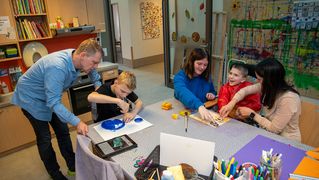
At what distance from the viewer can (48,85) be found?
1620 millimetres

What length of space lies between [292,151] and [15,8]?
3087mm

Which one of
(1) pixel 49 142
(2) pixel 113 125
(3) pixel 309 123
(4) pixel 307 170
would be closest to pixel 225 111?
(3) pixel 309 123

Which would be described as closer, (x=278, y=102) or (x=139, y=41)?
(x=278, y=102)

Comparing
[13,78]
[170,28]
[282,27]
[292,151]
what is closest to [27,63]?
[13,78]

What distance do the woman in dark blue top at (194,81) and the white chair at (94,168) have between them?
2.82 feet

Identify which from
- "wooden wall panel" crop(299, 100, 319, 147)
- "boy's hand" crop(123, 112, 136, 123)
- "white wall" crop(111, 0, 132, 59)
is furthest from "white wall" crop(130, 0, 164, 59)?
"wooden wall panel" crop(299, 100, 319, 147)

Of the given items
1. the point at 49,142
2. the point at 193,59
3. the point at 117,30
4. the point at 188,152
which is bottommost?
the point at 49,142

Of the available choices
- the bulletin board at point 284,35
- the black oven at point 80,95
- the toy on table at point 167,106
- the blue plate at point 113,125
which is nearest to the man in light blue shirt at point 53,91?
the blue plate at point 113,125

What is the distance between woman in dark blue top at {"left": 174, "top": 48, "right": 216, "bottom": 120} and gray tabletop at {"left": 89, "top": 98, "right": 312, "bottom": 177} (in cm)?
18

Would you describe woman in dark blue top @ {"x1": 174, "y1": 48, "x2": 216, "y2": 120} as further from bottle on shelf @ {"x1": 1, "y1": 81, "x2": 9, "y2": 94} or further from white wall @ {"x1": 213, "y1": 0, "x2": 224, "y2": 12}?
bottle on shelf @ {"x1": 1, "y1": 81, "x2": 9, "y2": 94}

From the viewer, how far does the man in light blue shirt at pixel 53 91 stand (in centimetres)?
163

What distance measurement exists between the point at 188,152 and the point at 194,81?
107 cm

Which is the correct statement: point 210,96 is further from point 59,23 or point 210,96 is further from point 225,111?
point 59,23

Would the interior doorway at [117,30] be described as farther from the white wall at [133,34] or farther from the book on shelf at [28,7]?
the book on shelf at [28,7]
